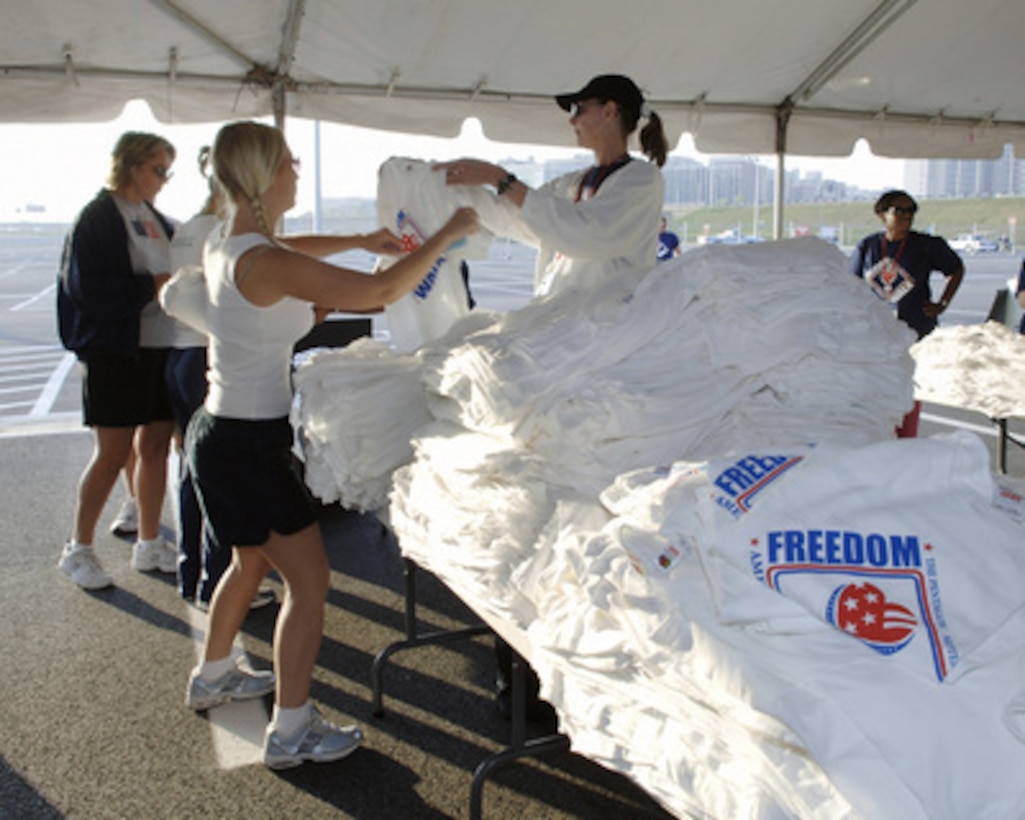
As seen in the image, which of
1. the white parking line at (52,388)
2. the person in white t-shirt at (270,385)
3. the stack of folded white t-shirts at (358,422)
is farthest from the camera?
the white parking line at (52,388)

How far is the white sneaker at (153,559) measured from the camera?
3.89m

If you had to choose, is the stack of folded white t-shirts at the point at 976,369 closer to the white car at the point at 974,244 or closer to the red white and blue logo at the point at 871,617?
the red white and blue logo at the point at 871,617

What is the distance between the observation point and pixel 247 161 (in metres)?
2.17

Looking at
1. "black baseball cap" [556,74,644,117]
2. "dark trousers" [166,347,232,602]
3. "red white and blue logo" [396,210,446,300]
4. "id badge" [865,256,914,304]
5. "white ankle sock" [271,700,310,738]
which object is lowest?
"white ankle sock" [271,700,310,738]

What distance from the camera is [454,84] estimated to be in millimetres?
4500

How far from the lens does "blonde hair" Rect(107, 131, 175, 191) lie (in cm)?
359

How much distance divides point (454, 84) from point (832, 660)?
3.98 meters

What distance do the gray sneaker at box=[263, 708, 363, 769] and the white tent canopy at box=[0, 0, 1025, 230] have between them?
2.71 m

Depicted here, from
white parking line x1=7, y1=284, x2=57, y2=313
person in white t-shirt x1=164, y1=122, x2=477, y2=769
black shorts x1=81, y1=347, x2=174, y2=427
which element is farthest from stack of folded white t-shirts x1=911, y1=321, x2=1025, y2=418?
white parking line x1=7, y1=284, x2=57, y2=313

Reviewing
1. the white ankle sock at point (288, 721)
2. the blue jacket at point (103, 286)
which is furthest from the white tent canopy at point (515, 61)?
the white ankle sock at point (288, 721)

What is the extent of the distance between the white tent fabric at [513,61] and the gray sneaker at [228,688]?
2.50m

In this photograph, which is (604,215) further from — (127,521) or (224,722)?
(127,521)

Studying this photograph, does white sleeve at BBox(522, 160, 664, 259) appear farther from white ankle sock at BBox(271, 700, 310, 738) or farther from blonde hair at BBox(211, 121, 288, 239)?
white ankle sock at BBox(271, 700, 310, 738)

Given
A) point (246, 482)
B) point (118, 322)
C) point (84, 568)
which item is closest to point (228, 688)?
point (246, 482)
